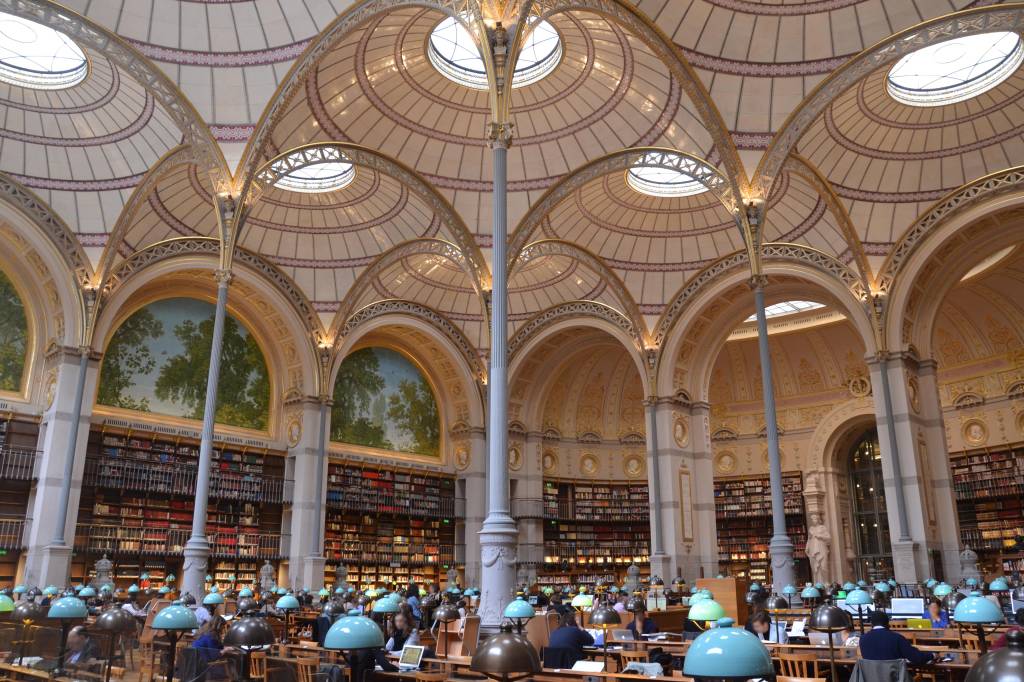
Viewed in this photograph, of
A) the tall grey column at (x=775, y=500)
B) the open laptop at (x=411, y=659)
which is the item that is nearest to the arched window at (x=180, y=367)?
the tall grey column at (x=775, y=500)

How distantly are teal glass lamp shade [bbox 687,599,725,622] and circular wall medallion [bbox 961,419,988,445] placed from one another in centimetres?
2242

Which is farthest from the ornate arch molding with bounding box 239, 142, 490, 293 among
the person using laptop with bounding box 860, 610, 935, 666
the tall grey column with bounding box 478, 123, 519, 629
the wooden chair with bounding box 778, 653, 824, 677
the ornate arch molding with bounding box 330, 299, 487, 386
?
the person using laptop with bounding box 860, 610, 935, 666

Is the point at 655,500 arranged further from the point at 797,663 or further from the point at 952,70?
the point at 797,663

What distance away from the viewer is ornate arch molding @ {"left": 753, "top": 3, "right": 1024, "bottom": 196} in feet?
45.3

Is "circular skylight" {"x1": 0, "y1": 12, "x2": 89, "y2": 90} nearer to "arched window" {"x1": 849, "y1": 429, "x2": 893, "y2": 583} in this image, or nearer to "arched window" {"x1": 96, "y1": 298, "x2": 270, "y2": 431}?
"arched window" {"x1": 96, "y1": 298, "x2": 270, "y2": 431}

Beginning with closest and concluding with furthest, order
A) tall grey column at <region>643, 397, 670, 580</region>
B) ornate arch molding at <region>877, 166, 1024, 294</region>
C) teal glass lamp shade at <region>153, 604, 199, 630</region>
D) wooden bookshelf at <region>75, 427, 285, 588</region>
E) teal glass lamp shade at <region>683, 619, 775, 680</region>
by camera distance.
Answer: teal glass lamp shade at <region>683, 619, 775, 680</region>, teal glass lamp shade at <region>153, 604, 199, 630</region>, ornate arch molding at <region>877, 166, 1024, 294</region>, wooden bookshelf at <region>75, 427, 285, 588</region>, tall grey column at <region>643, 397, 670, 580</region>

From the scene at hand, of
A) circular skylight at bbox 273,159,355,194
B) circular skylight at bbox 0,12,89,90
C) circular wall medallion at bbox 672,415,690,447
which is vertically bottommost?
circular wall medallion at bbox 672,415,690,447

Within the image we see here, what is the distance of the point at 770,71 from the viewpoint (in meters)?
16.0

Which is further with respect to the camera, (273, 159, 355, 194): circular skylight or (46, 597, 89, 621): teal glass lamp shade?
(273, 159, 355, 194): circular skylight

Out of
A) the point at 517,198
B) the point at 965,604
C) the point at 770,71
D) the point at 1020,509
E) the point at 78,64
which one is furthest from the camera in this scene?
the point at 1020,509

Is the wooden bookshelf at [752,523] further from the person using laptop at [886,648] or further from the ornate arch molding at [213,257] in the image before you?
the person using laptop at [886,648]

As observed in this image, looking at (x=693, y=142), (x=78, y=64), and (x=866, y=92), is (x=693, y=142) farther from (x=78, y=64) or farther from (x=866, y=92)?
(x=78, y=64)

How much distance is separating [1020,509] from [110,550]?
83.0 feet

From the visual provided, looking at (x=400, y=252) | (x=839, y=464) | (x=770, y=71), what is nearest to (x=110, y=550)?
(x=400, y=252)
